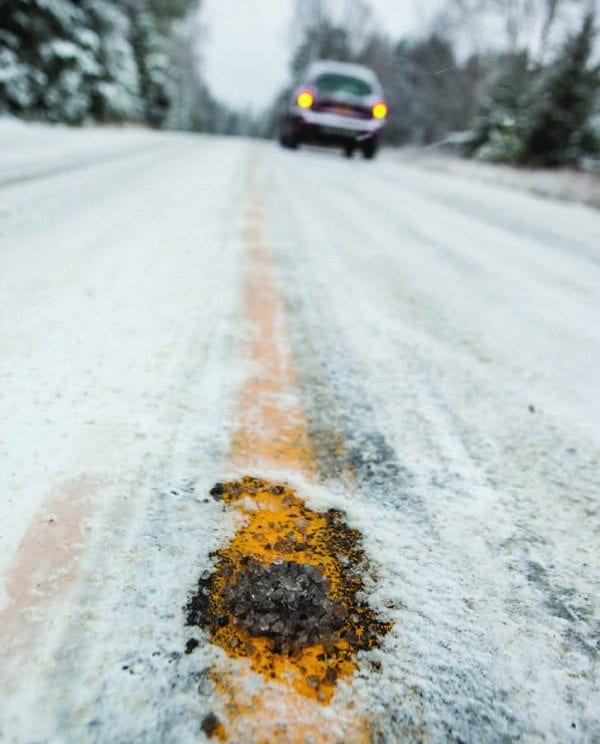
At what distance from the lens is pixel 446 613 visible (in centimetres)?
88

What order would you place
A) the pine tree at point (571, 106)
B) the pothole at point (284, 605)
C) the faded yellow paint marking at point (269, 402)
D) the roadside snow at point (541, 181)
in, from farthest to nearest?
the pine tree at point (571, 106), the roadside snow at point (541, 181), the faded yellow paint marking at point (269, 402), the pothole at point (284, 605)

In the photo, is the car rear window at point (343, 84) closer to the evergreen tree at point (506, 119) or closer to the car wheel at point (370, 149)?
the car wheel at point (370, 149)

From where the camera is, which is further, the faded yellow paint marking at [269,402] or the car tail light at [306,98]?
the car tail light at [306,98]

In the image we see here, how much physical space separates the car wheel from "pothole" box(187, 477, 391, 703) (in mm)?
10115

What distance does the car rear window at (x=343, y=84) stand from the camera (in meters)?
9.52

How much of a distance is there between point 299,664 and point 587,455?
3.27ft

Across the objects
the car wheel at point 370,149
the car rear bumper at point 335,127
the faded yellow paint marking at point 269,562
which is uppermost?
the faded yellow paint marking at point 269,562

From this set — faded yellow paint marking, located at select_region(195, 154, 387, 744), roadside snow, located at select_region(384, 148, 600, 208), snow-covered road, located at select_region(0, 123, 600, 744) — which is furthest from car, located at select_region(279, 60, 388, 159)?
faded yellow paint marking, located at select_region(195, 154, 387, 744)

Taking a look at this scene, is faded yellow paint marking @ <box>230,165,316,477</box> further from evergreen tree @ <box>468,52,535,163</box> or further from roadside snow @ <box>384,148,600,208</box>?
evergreen tree @ <box>468,52,535,163</box>

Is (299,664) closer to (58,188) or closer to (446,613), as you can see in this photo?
(446,613)

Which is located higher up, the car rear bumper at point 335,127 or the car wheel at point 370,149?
the car rear bumper at point 335,127

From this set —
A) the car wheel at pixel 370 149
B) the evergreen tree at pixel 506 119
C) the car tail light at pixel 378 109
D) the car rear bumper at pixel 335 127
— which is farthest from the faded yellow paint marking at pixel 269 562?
the evergreen tree at pixel 506 119

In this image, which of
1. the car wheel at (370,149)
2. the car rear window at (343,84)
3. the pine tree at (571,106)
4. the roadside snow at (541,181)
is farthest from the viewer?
the pine tree at (571,106)

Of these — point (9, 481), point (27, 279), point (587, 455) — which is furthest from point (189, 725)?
point (27, 279)
